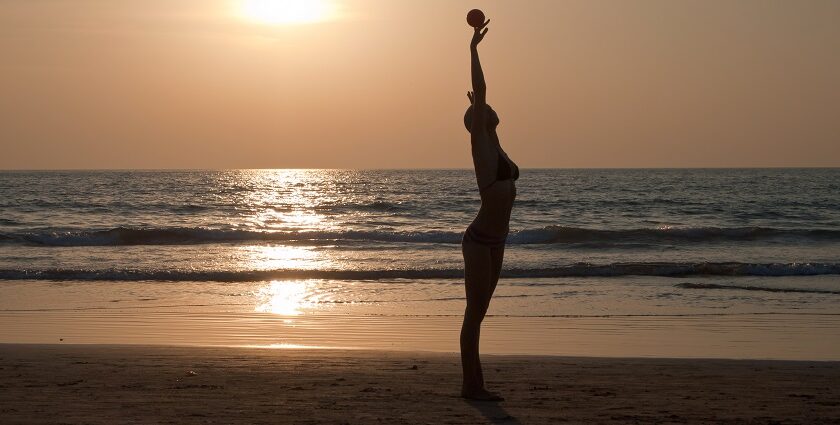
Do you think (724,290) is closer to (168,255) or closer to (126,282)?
(126,282)

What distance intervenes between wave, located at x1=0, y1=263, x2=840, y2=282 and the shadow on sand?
12097 millimetres

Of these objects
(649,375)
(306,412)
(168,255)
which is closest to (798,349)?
(649,375)

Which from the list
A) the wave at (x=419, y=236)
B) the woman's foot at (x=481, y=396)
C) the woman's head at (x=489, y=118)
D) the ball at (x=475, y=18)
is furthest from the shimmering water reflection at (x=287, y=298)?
the wave at (x=419, y=236)

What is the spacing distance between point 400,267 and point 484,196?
1454cm

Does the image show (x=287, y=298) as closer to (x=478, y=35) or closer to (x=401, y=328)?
(x=401, y=328)

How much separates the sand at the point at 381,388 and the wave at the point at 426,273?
374 inches

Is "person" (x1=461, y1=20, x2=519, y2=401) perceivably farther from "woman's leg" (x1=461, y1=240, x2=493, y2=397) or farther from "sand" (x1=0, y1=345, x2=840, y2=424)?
"sand" (x1=0, y1=345, x2=840, y2=424)

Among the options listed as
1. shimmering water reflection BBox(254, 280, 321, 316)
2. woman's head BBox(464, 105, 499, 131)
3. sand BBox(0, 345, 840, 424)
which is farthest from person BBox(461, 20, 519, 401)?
shimmering water reflection BBox(254, 280, 321, 316)

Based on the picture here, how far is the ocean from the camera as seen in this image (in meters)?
13.1

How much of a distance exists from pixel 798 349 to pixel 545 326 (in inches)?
117

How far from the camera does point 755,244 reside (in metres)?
28.3

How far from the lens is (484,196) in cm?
602

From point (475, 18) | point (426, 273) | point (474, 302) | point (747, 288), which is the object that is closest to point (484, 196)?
point (474, 302)

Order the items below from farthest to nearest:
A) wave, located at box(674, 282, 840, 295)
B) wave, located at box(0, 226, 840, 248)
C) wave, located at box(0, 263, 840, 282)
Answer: wave, located at box(0, 226, 840, 248) → wave, located at box(0, 263, 840, 282) → wave, located at box(674, 282, 840, 295)
